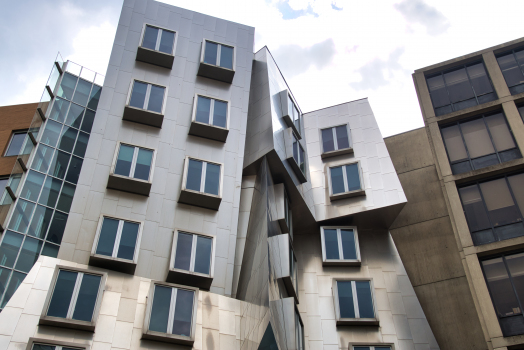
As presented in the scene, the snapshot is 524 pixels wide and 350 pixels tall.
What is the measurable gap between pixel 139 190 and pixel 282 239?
782cm

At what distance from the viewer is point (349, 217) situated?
30875 mm

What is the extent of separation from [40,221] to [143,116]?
25.3ft

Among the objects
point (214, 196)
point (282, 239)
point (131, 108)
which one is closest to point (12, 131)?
point (131, 108)

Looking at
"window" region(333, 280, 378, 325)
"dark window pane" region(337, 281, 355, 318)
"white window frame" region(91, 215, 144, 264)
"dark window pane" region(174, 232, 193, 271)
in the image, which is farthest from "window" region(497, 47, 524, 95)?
"white window frame" region(91, 215, 144, 264)

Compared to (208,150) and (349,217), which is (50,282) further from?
(349,217)

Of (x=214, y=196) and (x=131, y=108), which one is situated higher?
(x=131, y=108)

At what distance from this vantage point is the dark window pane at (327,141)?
114 feet

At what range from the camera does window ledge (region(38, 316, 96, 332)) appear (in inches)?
750

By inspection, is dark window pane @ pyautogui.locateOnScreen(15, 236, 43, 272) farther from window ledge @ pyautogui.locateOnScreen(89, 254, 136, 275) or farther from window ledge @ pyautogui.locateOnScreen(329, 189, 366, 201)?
window ledge @ pyautogui.locateOnScreen(329, 189, 366, 201)

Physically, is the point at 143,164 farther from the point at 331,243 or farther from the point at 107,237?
the point at 331,243

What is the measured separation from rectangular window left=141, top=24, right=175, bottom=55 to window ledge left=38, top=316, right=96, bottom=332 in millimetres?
17285

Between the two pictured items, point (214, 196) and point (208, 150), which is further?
point (208, 150)

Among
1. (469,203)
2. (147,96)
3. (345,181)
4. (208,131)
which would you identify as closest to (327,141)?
(345,181)

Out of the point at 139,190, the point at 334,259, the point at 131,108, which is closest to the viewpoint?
the point at 139,190
